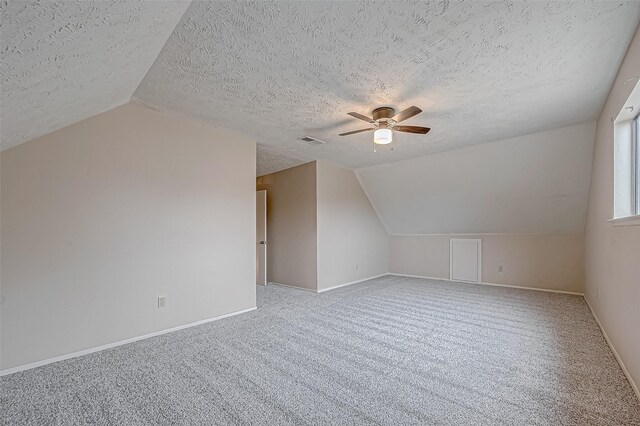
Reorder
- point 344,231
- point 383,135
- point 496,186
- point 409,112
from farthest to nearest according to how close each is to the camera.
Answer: point 344,231 < point 496,186 < point 383,135 < point 409,112

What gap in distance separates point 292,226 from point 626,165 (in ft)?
15.3

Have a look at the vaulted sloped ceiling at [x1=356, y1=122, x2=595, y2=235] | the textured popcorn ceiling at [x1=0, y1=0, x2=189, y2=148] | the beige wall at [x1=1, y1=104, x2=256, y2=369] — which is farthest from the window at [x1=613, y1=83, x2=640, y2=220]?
the beige wall at [x1=1, y1=104, x2=256, y2=369]

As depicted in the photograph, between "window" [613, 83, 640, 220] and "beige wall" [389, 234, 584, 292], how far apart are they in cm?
317

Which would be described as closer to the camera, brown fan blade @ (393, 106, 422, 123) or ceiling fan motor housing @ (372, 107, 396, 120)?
brown fan blade @ (393, 106, 422, 123)

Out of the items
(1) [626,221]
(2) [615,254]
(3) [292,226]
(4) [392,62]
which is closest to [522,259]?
(2) [615,254]

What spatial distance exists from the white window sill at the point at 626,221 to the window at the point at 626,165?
1.8 inches

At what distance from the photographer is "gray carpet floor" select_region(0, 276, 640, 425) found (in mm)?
1799

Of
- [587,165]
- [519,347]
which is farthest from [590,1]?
[587,165]

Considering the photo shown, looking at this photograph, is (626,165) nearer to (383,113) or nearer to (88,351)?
(383,113)

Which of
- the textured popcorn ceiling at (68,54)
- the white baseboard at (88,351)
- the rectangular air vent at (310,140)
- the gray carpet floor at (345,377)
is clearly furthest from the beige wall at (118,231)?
the rectangular air vent at (310,140)

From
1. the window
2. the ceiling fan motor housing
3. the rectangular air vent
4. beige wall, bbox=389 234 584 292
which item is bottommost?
beige wall, bbox=389 234 584 292

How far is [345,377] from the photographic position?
2.23 m

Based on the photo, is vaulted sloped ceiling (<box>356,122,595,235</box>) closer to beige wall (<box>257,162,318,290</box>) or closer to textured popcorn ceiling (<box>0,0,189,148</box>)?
beige wall (<box>257,162,318,290</box>)

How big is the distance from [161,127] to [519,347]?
444cm
